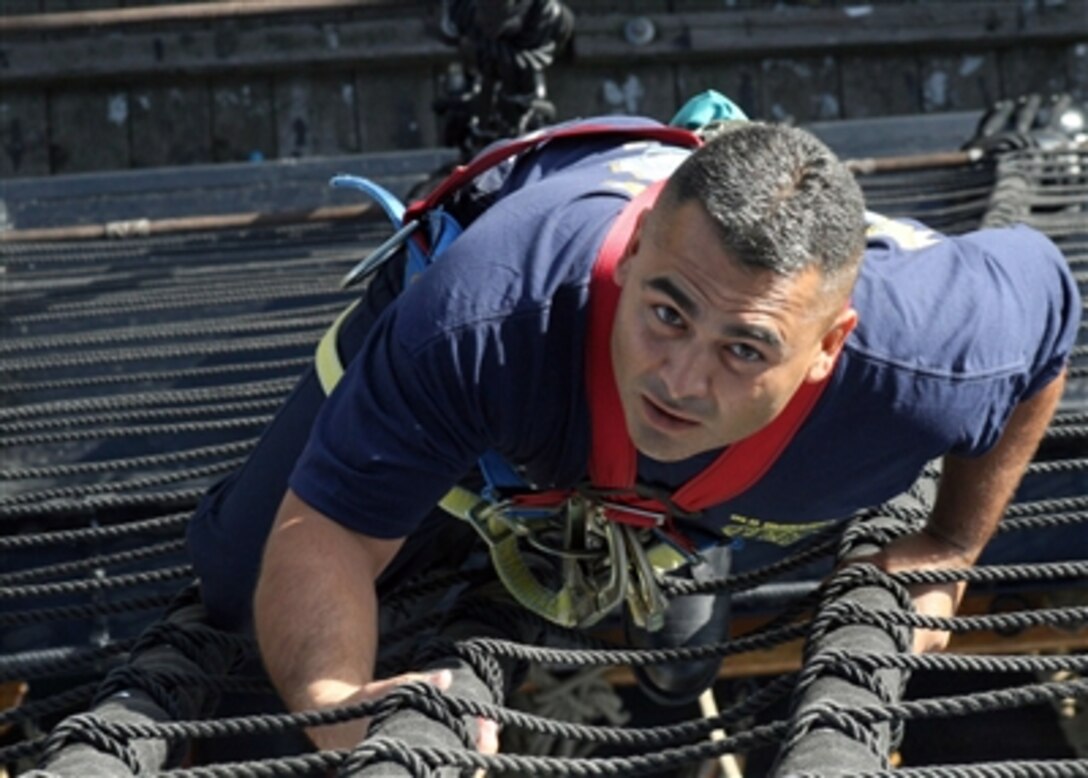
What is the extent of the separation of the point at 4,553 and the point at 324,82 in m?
2.46

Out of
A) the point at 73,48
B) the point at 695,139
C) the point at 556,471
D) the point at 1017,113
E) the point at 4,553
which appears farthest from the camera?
the point at 73,48

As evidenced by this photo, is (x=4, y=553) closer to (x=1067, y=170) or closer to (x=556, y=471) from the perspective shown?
(x=556, y=471)

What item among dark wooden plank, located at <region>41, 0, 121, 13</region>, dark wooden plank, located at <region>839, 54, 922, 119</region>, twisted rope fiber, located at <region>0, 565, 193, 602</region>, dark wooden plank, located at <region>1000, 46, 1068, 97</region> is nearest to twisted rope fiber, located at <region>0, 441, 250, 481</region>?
twisted rope fiber, located at <region>0, 565, 193, 602</region>

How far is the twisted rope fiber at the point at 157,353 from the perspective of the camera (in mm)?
3217

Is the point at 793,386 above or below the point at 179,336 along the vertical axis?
above

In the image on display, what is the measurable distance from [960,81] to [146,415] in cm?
263

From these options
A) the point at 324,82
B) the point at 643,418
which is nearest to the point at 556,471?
the point at 643,418

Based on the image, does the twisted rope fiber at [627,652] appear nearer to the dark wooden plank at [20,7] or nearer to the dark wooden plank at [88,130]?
the dark wooden plank at [88,130]

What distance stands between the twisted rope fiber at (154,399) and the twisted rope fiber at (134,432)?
0.09m

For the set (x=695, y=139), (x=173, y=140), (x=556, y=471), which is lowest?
(x=173, y=140)

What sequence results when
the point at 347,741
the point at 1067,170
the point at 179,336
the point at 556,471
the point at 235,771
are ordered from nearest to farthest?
1. the point at 235,771
2. the point at 347,741
3. the point at 556,471
4. the point at 179,336
5. the point at 1067,170

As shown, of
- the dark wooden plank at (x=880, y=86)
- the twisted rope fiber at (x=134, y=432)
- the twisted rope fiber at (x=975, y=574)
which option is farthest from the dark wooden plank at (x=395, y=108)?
the twisted rope fiber at (x=975, y=574)

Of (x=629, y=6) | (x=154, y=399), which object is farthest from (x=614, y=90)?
(x=154, y=399)

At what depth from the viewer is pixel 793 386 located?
191cm
